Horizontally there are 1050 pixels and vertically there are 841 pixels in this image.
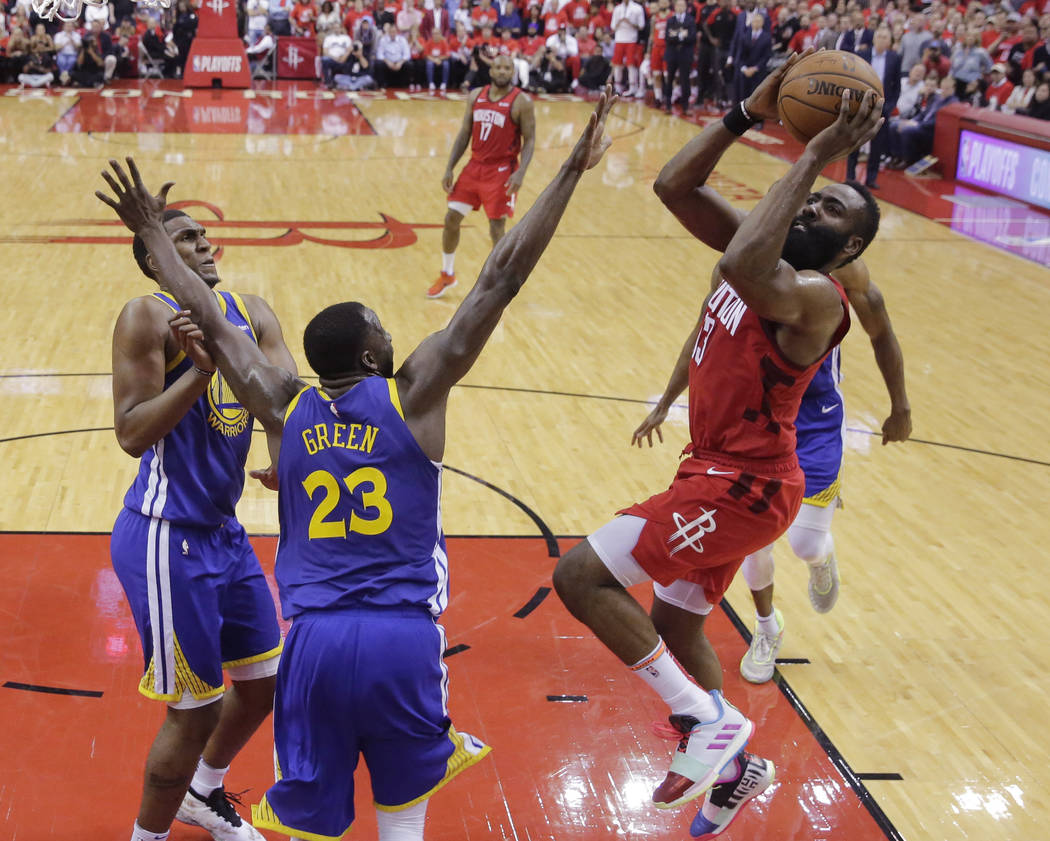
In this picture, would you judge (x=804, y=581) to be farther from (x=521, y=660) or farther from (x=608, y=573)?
(x=608, y=573)

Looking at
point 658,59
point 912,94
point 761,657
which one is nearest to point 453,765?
point 761,657

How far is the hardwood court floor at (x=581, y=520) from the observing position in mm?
4129

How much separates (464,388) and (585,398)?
2.65 feet

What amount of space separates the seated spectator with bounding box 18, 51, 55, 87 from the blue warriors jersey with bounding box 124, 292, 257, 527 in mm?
20821

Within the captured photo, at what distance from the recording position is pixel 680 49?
70.1 ft

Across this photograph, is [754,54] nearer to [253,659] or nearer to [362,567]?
[253,659]

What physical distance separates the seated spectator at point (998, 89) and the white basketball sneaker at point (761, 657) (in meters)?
13.8

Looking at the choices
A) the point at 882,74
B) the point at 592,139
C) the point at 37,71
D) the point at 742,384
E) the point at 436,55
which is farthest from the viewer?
the point at 436,55

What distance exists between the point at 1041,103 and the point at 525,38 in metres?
11.5

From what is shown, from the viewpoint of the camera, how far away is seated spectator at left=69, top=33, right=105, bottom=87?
2186 centimetres

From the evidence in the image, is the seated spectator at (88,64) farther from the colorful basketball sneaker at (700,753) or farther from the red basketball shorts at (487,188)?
the colorful basketball sneaker at (700,753)

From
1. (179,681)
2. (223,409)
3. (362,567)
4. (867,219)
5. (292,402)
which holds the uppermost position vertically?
(867,219)

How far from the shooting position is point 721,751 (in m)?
3.57

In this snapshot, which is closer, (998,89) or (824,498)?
(824,498)
